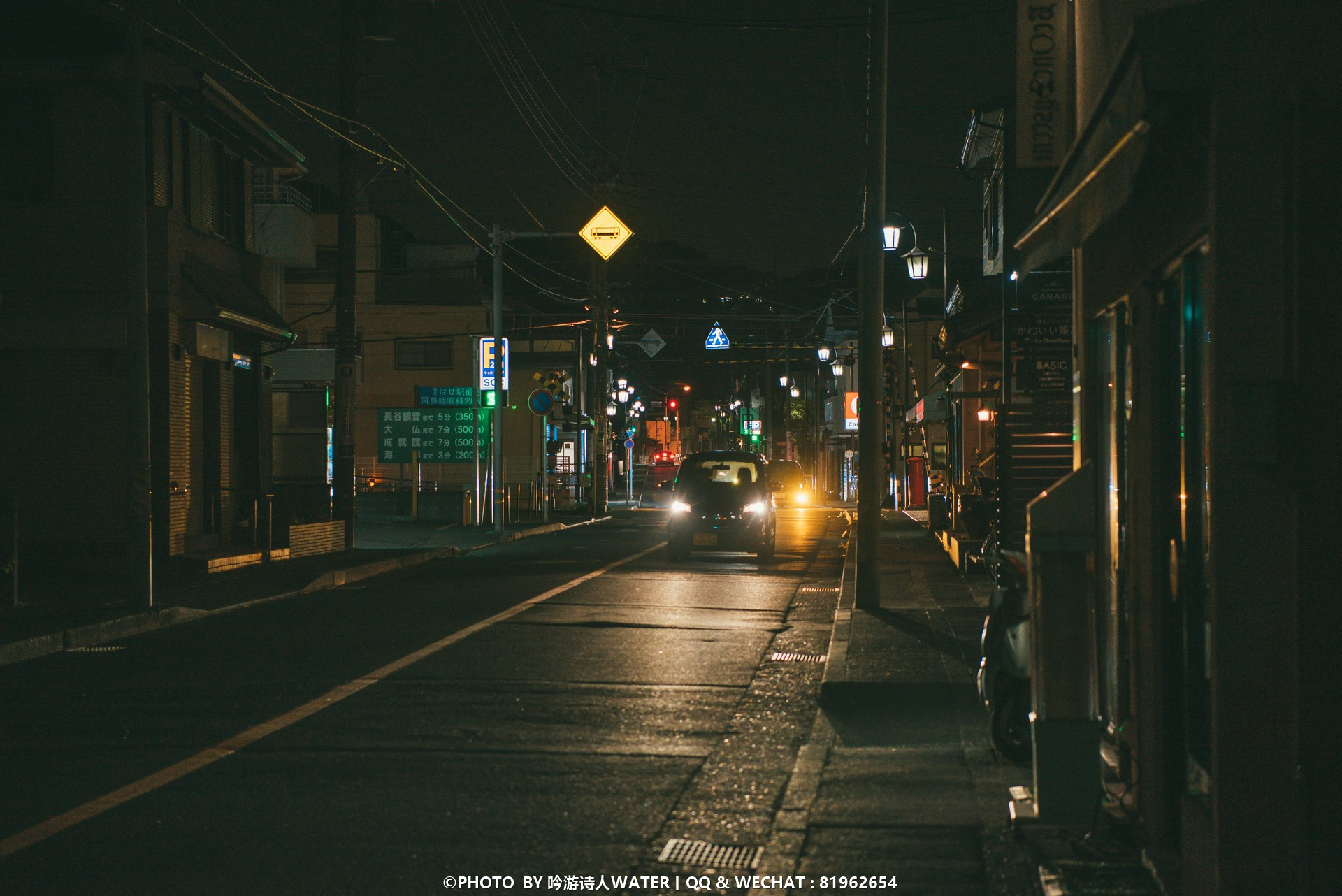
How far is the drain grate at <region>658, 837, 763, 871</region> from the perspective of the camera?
18.2ft

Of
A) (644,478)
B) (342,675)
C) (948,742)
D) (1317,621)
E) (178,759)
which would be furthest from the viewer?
(644,478)

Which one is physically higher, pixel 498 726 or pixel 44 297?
pixel 44 297

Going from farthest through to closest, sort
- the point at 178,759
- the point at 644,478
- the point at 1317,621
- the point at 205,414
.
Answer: the point at 644,478
the point at 205,414
the point at 178,759
the point at 1317,621

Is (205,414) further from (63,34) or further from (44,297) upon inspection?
(63,34)

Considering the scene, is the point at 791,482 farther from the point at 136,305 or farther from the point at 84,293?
the point at 136,305

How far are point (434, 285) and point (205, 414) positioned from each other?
3501cm

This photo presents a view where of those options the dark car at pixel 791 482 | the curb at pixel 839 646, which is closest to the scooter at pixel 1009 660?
the curb at pixel 839 646

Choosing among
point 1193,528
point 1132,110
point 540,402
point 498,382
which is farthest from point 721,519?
point 1132,110

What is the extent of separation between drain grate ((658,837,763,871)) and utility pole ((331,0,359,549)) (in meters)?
19.8

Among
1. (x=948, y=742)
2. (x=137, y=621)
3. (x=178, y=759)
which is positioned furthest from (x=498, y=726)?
(x=137, y=621)

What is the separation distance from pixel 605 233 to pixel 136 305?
2499 centimetres

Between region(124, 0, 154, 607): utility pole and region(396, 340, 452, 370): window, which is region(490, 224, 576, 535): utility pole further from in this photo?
region(396, 340, 452, 370): window

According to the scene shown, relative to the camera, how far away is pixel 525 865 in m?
5.41

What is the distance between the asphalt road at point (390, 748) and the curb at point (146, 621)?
11.7 inches
